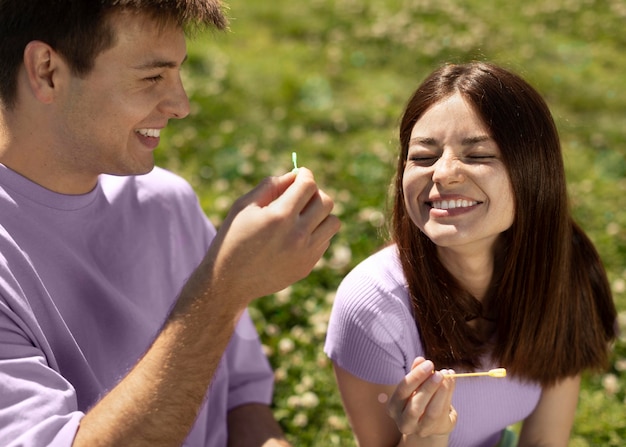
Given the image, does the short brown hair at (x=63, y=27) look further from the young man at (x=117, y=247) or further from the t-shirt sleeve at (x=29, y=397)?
the t-shirt sleeve at (x=29, y=397)

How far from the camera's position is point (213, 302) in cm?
192

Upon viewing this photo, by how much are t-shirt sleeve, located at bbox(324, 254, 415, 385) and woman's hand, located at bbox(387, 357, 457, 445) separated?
26cm

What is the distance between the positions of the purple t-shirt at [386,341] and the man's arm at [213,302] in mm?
489

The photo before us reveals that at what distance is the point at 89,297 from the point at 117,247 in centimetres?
22

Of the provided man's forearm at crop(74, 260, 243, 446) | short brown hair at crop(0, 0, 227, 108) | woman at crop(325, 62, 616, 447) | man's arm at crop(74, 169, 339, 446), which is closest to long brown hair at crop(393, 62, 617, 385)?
woman at crop(325, 62, 616, 447)

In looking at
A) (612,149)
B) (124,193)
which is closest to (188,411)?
(124,193)

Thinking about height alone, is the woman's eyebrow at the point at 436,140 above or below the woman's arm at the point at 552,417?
above

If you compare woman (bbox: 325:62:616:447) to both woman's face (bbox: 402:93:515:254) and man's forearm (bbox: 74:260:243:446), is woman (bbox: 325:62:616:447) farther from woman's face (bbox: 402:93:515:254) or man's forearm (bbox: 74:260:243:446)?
man's forearm (bbox: 74:260:243:446)

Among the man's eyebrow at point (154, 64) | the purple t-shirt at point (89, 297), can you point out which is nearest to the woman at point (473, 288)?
the purple t-shirt at point (89, 297)

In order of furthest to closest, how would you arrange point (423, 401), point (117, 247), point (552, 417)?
point (552, 417)
point (117, 247)
point (423, 401)

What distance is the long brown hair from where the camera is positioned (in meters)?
2.25

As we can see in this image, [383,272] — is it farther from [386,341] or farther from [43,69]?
[43,69]

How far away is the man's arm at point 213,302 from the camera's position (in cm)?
186

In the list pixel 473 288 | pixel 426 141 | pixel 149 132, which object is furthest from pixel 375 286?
pixel 149 132
